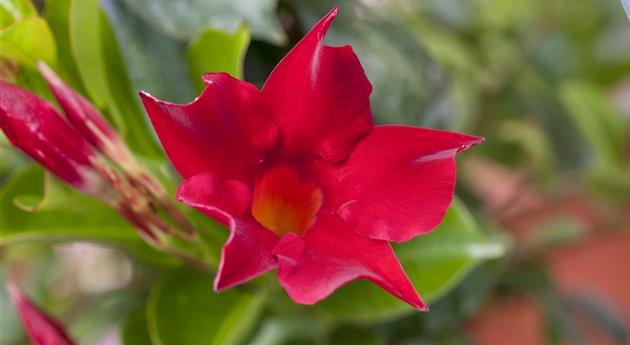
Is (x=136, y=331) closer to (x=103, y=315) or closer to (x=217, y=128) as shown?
(x=103, y=315)

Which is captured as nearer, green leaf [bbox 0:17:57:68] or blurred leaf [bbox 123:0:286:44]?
green leaf [bbox 0:17:57:68]

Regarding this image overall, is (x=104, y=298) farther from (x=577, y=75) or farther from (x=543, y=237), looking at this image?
(x=577, y=75)

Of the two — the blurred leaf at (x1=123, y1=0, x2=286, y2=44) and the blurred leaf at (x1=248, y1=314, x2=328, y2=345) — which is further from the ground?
the blurred leaf at (x1=123, y1=0, x2=286, y2=44)

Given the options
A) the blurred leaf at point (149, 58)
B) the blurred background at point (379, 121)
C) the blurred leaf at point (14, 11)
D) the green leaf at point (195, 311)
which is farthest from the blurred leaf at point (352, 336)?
the blurred leaf at point (14, 11)

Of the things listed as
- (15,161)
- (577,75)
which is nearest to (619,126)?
(577,75)

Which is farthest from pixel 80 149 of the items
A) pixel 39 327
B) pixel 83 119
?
pixel 39 327

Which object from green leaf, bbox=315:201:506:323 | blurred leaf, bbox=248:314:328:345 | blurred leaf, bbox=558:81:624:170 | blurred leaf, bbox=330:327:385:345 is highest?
green leaf, bbox=315:201:506:323

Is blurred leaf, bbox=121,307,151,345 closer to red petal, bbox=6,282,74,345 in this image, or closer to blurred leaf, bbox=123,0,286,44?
red petal, bbox=6,282,74,345

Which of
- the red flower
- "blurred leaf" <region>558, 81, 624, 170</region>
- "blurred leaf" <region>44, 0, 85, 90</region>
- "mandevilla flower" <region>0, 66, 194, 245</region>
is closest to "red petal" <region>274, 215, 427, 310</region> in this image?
the red flower

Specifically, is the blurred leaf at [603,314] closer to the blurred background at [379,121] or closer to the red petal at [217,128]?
the blurred background at [379,121]
